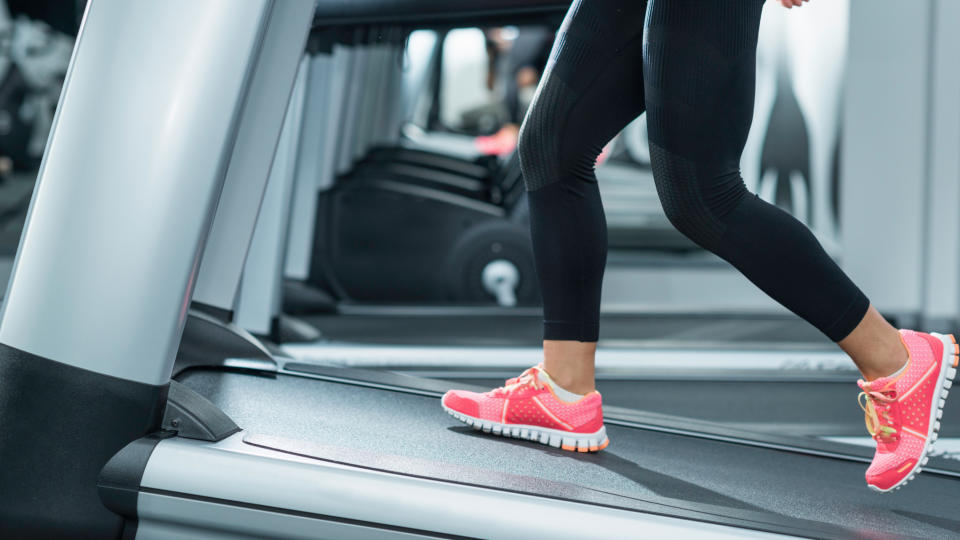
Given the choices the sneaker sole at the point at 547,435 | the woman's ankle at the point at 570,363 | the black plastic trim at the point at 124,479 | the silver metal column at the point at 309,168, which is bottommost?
the black plastic trim at the point at 124,479

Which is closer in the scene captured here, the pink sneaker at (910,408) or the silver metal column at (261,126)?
the pink sneaker at (910,408)

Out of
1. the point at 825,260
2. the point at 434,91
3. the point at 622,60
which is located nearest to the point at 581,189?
the point at 622,60

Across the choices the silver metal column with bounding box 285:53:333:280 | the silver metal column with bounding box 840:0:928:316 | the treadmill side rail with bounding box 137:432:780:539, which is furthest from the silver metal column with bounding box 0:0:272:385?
the silver metal column with bounding box 840:0:928:316

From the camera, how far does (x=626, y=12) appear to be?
0.99 m

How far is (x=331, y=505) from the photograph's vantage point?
0.86 metres

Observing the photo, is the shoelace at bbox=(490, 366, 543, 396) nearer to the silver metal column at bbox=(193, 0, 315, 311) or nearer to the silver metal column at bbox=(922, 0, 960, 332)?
the silver metal column at bbox=(193, 0, 315, 311)

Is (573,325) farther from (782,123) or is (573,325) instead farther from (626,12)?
(782,123)

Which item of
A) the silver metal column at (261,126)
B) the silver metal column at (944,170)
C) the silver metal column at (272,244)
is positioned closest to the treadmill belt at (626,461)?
the silver metal column at (261,126)

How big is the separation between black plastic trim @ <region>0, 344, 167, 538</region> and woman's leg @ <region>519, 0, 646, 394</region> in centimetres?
50

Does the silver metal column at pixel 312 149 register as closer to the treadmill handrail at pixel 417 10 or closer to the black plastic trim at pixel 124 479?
the treadmill handrail at pixel 417 10

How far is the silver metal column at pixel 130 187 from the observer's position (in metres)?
0.94

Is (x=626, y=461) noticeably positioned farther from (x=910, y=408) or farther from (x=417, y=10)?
(x=417, y=10)

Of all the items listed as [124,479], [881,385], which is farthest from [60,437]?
[881,385]

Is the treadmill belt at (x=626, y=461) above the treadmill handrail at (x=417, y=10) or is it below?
below
